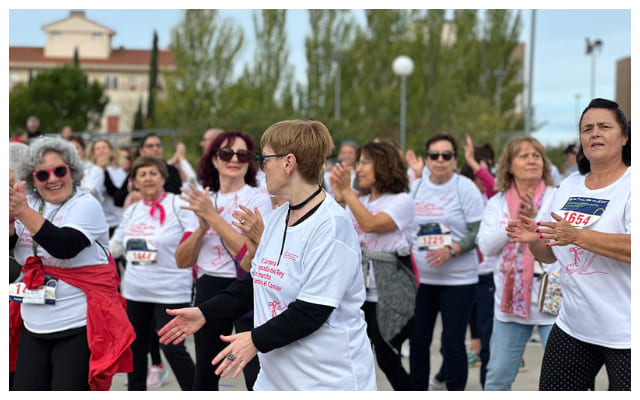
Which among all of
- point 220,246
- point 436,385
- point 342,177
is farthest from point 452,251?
point 220,246

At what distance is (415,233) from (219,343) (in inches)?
77.3

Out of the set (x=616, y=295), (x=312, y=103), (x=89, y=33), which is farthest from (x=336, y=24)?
(x=89, y=33)

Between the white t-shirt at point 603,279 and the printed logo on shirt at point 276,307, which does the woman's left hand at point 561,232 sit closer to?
the white t-shirt at point 603,279

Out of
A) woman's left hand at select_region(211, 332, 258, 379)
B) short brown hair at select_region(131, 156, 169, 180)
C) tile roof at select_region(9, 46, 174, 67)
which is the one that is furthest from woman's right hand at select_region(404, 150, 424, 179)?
tile roof at select_region(9, 46, 174, 67)

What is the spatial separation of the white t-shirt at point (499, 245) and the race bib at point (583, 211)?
1174mm

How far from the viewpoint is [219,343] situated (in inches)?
182

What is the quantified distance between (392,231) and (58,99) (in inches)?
1965

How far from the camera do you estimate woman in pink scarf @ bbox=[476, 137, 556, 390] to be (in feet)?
15.9

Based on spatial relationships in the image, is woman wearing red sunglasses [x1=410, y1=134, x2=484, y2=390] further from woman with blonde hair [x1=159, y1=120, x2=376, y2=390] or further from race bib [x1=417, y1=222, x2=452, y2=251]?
woman with blonde hair [x1=159, y1=120, x2=376, y2=390]

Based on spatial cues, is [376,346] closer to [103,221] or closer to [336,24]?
[103,221]

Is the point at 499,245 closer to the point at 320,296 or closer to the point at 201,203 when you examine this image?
the point at 201,203

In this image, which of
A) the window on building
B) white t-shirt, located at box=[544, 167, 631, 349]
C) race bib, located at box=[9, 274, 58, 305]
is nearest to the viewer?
white t-shirt, located at box=[544, 167, 631, 349]

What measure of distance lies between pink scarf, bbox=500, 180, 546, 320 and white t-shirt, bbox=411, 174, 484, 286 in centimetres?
57

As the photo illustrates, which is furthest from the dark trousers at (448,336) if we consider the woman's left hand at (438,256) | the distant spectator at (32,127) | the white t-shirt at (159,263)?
the distant spectator at (32,127)
